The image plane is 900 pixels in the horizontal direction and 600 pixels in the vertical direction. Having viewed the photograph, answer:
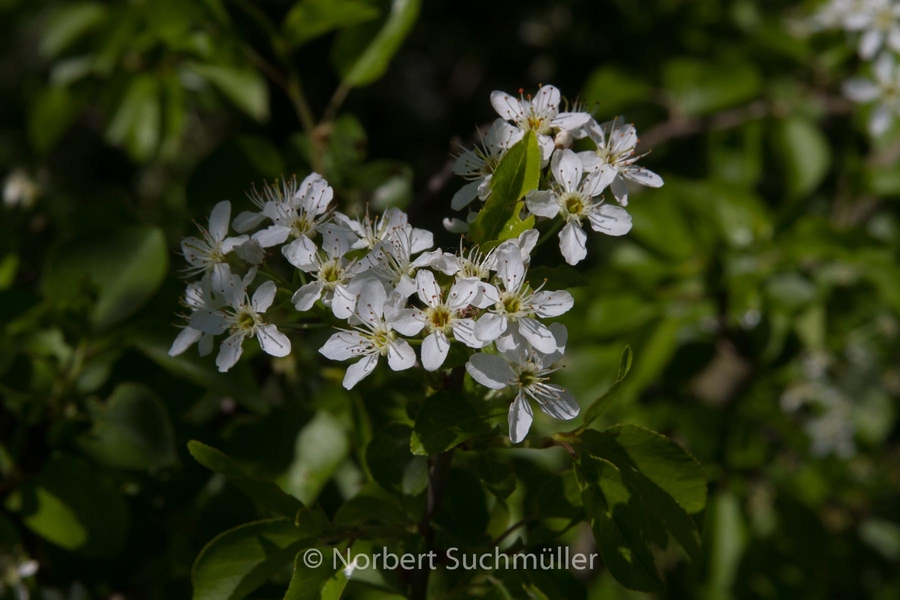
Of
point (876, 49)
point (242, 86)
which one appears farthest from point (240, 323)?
point (876, 49)

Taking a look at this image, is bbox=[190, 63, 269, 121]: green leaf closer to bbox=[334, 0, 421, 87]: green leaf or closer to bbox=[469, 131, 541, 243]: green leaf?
bbox=[334, 0, 421, 87]: green leaf

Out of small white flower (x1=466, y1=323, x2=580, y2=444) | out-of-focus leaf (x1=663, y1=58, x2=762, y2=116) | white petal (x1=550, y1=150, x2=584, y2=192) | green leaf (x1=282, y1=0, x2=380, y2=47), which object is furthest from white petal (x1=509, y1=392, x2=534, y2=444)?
out-of-focus leaf (x1=663, y1=58, x2=762, y2=116)

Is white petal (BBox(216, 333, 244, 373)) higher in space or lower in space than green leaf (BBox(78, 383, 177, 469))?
higher

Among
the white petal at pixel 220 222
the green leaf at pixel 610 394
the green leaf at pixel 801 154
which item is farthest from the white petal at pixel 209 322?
the green leaf at pixel 801 154

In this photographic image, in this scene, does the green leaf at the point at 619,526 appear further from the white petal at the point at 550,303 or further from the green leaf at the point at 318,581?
the green leaf at the point at 318,581

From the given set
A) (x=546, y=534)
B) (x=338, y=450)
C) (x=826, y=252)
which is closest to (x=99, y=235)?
(x=338, y=450)

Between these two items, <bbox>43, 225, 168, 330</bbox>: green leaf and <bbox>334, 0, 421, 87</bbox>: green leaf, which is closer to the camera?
<bbox>43, 225, 168, 330</bbox>: green leaf
